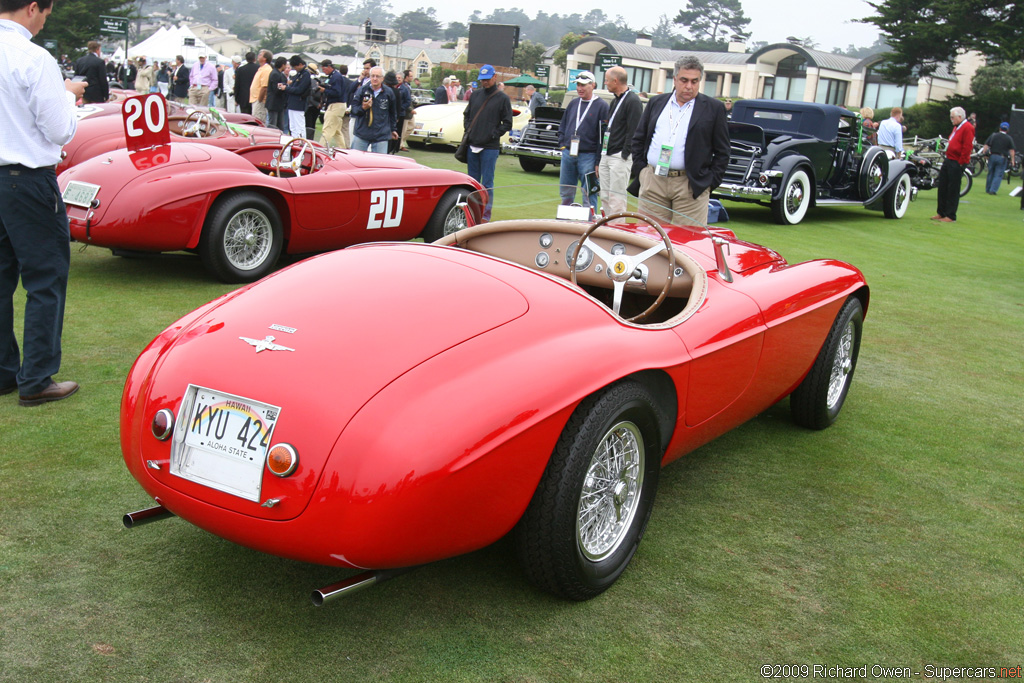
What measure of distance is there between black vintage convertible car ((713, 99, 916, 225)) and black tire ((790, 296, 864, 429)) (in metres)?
7.37

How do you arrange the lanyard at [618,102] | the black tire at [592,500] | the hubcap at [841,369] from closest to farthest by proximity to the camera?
the black tire at [592,500], the hubcap at [841,369], the lanyard at [618,102]

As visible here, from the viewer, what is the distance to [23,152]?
371 cm

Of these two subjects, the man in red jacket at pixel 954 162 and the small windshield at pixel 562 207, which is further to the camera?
the man in red jacket at pixel 954 162

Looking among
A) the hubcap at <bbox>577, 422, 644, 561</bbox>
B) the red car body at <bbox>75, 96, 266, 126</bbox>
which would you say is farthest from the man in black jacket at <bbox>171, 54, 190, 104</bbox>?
the hubcap at <bbox>577, 422, 644, 561</bbox>

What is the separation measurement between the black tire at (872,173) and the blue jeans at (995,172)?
8.73 m

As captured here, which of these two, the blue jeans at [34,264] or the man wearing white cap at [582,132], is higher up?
the man wearing white cap at [582,132]

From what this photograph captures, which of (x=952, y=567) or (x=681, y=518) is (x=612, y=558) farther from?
(x=952, y=567)

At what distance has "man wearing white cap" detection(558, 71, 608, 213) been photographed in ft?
29.1

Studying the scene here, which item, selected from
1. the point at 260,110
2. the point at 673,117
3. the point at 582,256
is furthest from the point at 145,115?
the point at 260,110

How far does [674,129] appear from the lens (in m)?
6.21

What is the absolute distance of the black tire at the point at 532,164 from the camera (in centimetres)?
1630

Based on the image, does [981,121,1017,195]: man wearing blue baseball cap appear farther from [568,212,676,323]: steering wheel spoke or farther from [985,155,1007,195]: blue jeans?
[568,212,676,323]: steering wheel spoke

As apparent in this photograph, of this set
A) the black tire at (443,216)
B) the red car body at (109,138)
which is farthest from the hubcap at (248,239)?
the red car body at (109,138)

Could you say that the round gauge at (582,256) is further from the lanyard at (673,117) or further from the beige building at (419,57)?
the beige building at (419,57)
